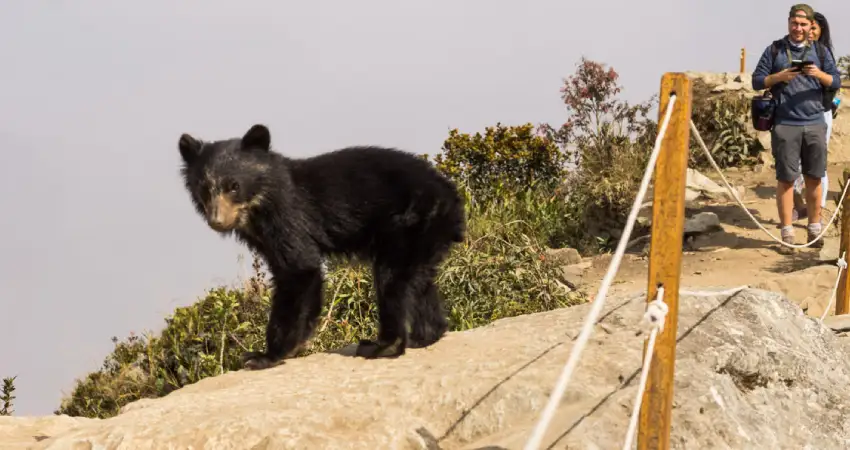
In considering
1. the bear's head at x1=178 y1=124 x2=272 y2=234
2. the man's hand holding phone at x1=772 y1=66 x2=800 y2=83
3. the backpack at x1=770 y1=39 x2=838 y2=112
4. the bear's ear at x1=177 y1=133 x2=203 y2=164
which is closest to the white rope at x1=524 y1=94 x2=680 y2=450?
the bear's head at x1=178 y1=124 x2=272 y2=234

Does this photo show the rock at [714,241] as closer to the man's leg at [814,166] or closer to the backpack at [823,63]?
the man's leg at [814,166]

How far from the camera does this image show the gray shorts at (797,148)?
9.87 meters

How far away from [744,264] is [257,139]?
21.8 ft

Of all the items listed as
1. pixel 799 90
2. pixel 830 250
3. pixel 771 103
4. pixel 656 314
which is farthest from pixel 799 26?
pixel 656 314

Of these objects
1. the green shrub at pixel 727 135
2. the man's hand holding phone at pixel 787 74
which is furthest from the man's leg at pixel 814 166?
the green shrub at pixel 727 135

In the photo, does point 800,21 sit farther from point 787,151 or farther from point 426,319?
point 426,319

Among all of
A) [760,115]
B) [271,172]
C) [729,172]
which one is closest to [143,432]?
[271,172]

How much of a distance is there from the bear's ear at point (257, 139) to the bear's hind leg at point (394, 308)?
3.65 ft

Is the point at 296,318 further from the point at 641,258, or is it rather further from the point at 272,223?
the point at 641,258

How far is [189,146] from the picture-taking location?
575 cm

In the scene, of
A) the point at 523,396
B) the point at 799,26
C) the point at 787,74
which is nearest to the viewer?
the point at 523,396

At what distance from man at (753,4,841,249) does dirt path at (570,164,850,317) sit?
32.4 inches

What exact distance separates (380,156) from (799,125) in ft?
19.3

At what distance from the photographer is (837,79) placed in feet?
32.0
